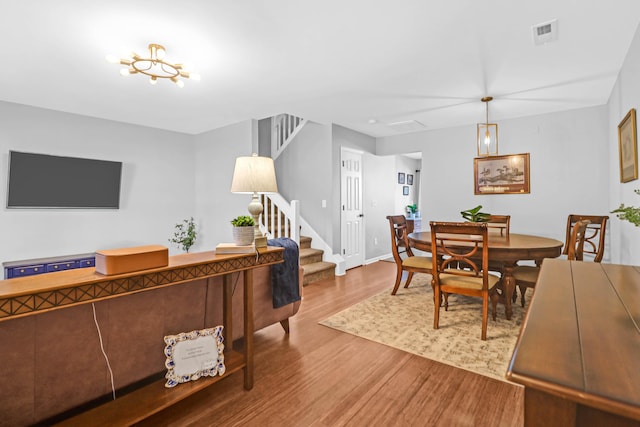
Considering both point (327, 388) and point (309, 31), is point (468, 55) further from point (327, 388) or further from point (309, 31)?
point (327, 388)

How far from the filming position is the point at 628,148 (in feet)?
9.04

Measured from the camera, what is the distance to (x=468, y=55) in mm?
2701

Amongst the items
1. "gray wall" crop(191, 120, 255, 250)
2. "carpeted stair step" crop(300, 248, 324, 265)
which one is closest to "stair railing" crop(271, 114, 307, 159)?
"gray wall" crop(191, 120, 255, 250)

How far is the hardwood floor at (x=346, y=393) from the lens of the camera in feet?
5.38

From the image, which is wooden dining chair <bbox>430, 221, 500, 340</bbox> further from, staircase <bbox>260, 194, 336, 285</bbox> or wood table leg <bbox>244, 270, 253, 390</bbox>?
staircase <bbox>260, 194, 336, 285</bbox>

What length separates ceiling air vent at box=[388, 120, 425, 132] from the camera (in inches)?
193

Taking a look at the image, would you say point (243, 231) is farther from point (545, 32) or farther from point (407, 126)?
point (407, 126)

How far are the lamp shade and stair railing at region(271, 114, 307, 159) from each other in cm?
366

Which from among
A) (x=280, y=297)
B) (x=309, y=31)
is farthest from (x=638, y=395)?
(x=309, y=31)

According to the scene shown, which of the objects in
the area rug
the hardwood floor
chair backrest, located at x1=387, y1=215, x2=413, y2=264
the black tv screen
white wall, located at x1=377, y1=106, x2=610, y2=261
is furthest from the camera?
white wall, located at x1=377, y1=106, x2=610, y2=261

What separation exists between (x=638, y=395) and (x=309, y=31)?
253 cm

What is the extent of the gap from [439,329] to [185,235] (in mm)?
4416

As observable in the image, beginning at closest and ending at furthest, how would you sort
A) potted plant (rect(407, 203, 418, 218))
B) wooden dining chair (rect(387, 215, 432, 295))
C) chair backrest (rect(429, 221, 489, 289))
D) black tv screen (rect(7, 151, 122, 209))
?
chair backrest (rect(429, 221, 489, 289)) < wooden dining chair (rect(387, 215, 432, 295)) < black tv screen (rect(7, 151, 122, 209)) < potted plant (rect(407, 203, 418, 218))

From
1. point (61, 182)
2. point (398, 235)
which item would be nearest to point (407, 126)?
point (398, 235)
